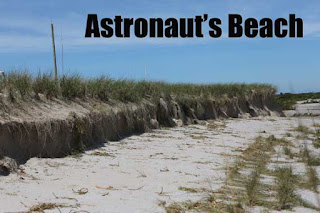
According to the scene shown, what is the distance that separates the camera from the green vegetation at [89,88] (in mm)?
7387

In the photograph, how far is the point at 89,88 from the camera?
9578 millimetres

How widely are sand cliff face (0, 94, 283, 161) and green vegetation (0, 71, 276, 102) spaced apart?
0.28m

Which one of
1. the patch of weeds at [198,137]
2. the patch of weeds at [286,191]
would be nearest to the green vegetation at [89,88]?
the patch of weeds at [198,137]

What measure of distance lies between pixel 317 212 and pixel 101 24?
755 centimetres

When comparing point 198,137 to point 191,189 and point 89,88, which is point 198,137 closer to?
point 89,88

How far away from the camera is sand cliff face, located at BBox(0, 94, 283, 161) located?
627 cm

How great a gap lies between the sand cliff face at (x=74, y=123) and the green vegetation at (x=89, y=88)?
28 cm

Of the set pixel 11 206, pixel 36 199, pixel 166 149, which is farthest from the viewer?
pixel 166 149

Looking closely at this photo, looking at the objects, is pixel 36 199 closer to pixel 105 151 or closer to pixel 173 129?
pixel 105 151

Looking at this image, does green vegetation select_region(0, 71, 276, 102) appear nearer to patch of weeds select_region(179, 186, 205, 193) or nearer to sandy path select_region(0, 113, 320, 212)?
sandy path select_region(0, 113, 320, 212)

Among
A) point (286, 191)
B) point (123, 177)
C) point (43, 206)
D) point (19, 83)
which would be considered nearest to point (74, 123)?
point (19, 83)

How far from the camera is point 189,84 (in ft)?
55.5

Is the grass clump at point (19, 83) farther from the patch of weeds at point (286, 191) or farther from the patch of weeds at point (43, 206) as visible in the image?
the patch of weeds at point (286, 191)

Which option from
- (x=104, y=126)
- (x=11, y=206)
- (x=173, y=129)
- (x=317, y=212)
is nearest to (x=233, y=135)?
(x=173, y=129)
